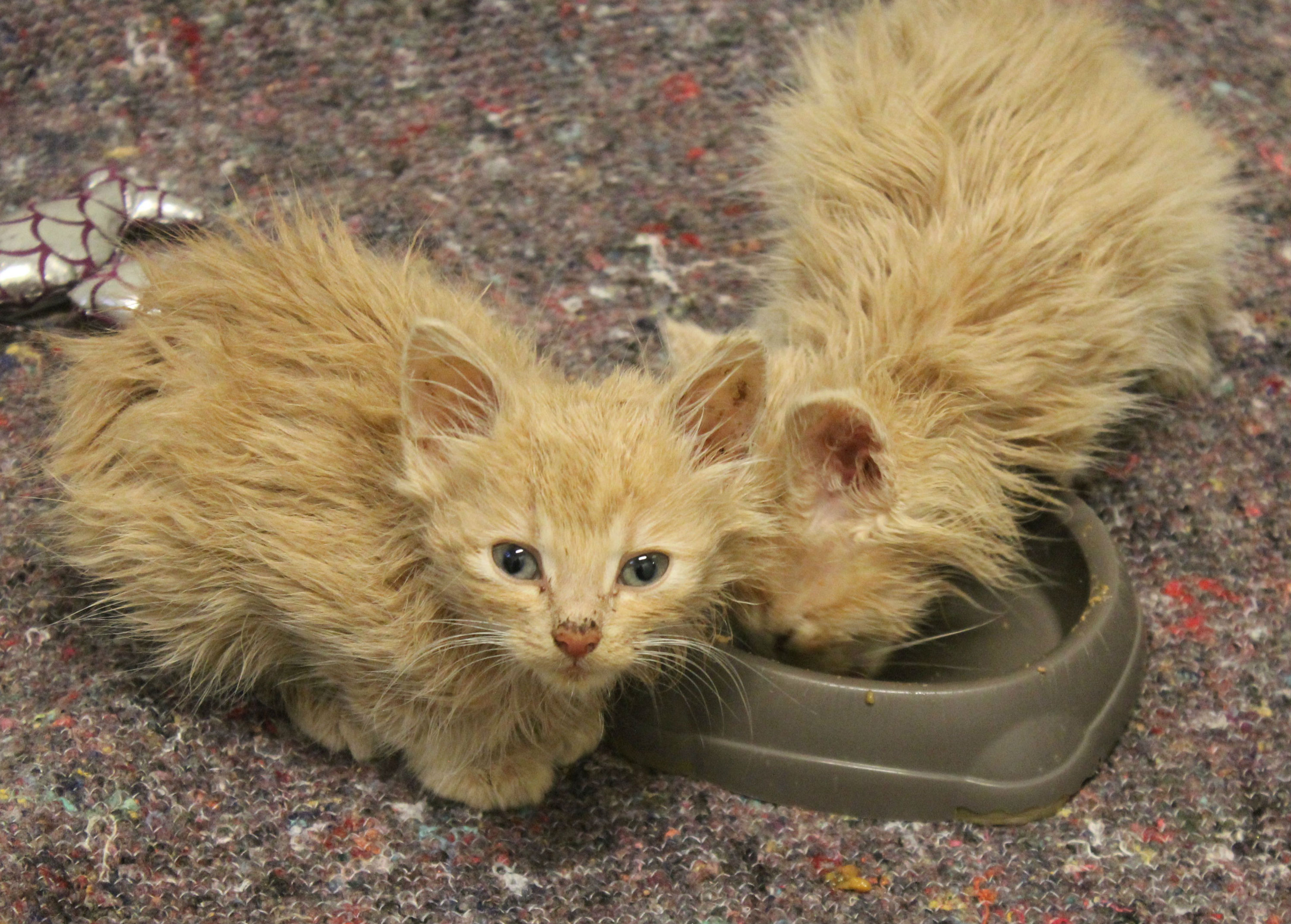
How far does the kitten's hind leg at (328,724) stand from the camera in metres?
1.74

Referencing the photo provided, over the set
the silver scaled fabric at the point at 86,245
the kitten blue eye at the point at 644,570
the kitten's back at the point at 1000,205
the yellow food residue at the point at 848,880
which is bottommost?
the yellow food residue at the point at 848,880

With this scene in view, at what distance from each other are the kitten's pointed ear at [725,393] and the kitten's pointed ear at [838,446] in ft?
0.30

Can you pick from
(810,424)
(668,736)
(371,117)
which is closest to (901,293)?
(810,424)

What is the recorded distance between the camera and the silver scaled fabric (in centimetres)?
208

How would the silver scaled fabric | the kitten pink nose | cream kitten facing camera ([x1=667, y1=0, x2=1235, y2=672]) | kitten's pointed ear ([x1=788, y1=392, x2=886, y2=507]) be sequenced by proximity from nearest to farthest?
the kitten pink nose → kitten's pointed ear ([x1=788, y1=392, x2=886, y2=507]) → cream kitten facing camera ([x1=667, y1=0, x2=1235, y2=672]) → the silver scaled fabric

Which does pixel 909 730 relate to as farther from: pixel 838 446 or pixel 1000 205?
pixel 1000 205

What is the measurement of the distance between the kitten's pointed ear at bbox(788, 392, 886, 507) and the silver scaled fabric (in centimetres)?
109

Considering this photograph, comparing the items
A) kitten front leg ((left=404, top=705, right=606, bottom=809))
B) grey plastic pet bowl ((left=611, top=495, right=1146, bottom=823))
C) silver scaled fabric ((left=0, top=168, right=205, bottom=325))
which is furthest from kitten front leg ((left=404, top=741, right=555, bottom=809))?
silver scaled fabric ((left=0, top=168, right=205, bottom=325))

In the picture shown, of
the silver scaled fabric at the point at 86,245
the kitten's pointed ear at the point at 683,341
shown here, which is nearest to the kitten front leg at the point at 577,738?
the kitten's pointed ear at the point at 683,341

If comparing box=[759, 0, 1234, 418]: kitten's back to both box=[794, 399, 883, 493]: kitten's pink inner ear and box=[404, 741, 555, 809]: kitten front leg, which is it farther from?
box=[404, 741, 555, 809]: kitten front leg

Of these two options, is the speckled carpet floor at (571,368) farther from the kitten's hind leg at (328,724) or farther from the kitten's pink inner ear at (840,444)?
the kitten's pink inner ear at (840,444)

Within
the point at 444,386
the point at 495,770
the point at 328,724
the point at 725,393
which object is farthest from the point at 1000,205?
the point at 328,724

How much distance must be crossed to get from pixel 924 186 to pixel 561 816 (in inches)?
43.8

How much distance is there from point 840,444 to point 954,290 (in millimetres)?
349
